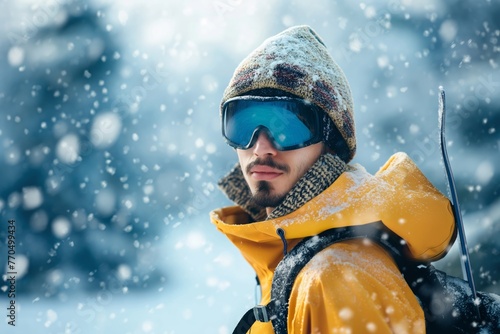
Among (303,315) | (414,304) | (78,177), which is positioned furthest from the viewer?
(78,177)

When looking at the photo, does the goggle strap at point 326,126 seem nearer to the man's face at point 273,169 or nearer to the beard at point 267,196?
the man's face at point 273,169

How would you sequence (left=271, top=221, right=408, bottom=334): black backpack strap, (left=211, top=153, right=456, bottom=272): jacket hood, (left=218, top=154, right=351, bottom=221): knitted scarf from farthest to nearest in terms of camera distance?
(left=218, top=154, right=351, bottom=221): knitted scarf < (left=211, top=153, right=456, bottom=272): jacket hood < (left=271, top=221, right=408, bottom=334): black backpack strap

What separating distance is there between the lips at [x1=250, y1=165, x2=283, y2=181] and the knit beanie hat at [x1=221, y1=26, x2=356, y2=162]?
35 centimetres

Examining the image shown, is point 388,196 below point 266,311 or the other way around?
the other way around

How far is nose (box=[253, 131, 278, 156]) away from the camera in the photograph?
2.47 meters

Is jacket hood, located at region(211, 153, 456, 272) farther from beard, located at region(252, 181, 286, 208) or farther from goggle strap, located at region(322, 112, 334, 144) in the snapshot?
goggle strap, located at region(322, 112, 334, 144)

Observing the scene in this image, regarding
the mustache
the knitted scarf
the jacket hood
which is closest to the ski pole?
the jacket hood

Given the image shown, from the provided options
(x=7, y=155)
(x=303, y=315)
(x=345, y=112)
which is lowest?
(x=303, y=315)

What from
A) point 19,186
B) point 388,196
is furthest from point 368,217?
point 19,186

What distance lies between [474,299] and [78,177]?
1258 cm

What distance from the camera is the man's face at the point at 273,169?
2428 mm

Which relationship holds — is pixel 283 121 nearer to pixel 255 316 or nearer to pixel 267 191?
pixel 267 191

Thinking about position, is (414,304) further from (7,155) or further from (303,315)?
(7,155)

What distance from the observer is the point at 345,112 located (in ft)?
8.48
